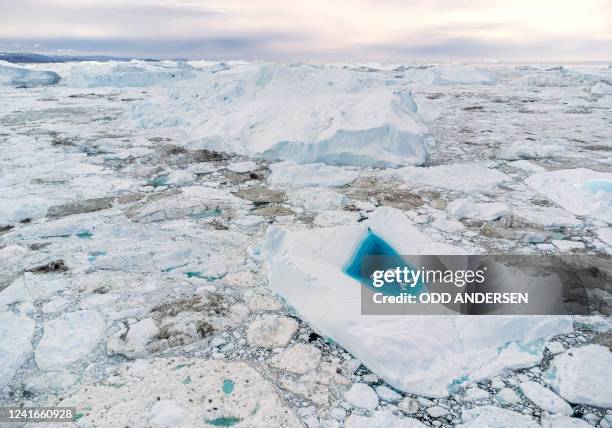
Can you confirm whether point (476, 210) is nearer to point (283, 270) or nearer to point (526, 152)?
point (283, 270)

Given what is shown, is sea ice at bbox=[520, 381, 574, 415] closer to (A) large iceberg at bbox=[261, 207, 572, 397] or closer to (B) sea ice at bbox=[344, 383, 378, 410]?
(A) large iceberg at bbox=[261, 207, 572, 397]

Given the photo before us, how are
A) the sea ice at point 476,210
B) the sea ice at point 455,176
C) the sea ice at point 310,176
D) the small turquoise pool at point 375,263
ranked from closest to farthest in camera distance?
the small turquoise pool at point 375,263
the sea ice at point 476,210
the sea ice at point 455,176
the sea ice at point 310,176

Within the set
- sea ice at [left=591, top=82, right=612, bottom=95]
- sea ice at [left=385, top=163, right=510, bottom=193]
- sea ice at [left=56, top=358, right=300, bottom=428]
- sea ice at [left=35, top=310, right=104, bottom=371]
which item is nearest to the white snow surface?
sea ice at [left=385, top=163, right=510, bottom=193]

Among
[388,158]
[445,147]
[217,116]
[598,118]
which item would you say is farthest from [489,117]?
[217,116]

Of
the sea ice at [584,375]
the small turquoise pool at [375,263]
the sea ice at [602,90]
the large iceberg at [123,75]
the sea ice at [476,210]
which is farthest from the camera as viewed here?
the large iceberg at [123,75]

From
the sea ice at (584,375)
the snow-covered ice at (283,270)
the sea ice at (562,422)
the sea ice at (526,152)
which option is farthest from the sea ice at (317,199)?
the sea ice at (526,152)

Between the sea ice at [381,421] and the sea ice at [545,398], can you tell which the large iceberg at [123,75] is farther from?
the sea ice at [545,398]

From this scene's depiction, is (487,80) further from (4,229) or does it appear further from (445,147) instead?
(4,229)
